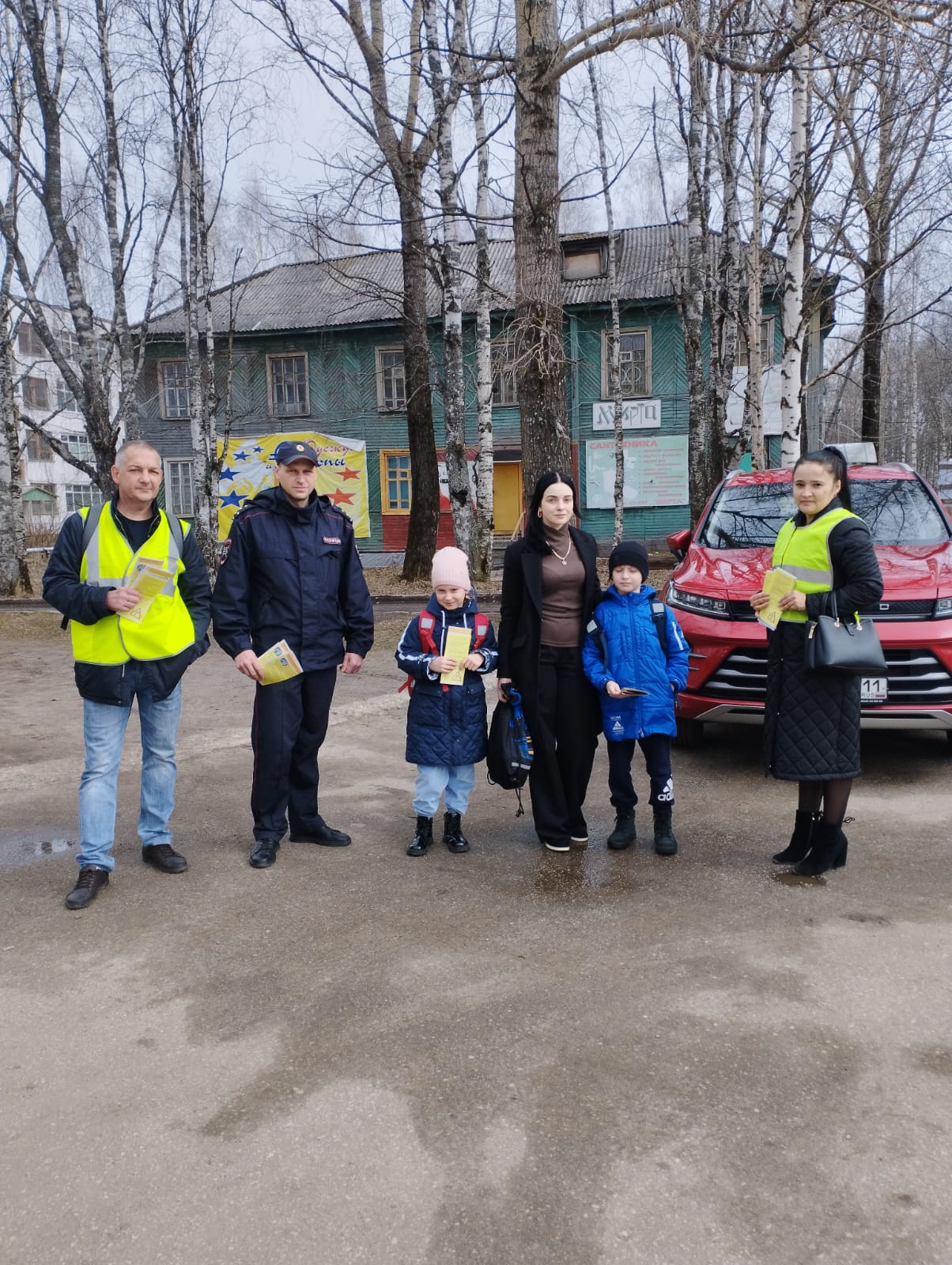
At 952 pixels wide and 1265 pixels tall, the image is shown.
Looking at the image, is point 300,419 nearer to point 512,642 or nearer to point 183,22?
point 183,22

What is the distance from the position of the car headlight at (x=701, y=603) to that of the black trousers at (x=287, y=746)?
2436 millimetres

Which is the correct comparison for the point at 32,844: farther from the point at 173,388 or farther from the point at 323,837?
the point at 173,388

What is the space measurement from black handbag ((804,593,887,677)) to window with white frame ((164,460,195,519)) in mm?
27971

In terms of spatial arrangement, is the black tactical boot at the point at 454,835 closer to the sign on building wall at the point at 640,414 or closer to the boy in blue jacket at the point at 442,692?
the boy in blue jacket at the point at 442,692

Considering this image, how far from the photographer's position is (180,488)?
30.5 meters

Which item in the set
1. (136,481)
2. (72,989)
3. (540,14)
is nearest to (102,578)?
(136,481)

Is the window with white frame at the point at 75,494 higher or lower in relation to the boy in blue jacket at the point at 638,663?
higher

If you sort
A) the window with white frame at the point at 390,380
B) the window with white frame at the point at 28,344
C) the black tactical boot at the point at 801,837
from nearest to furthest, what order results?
the black tactical boot at the point at 801,837
the window with white frame at the point at 390,380
the window with white frame at the point at 28,344

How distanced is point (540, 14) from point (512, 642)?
5.95 meters

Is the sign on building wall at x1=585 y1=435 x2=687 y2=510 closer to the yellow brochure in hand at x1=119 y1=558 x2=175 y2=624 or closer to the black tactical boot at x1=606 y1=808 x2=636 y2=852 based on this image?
the black tactical boot at x1=606 y1=808 x2=636 y2=852

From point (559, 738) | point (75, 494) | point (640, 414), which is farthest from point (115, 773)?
point (75, 494)

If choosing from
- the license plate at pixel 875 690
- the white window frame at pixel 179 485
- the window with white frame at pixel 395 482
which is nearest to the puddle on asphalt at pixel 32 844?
the license plate at pixel 875 690

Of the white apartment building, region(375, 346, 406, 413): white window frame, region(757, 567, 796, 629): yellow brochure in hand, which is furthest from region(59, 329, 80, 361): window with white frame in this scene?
the white apartment building

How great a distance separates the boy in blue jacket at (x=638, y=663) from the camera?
4.68 m
